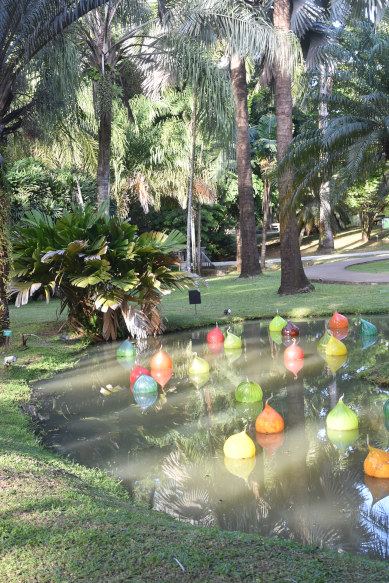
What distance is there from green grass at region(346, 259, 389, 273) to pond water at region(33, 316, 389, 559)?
44.2ft

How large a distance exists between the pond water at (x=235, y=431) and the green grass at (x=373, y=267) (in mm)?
13461

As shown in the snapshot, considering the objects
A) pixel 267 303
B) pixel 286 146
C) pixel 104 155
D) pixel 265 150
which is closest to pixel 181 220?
pixel 265 150

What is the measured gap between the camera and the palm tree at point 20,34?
10.4 m

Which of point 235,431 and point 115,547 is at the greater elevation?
point 115,547

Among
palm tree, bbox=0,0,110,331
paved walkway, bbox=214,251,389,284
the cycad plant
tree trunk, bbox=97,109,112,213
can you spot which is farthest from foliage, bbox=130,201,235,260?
palm tree, bbox=0,0,110,331

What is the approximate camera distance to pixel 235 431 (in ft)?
21.6

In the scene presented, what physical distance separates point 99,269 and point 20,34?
457 cm

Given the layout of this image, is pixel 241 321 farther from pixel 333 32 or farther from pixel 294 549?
pixel 333 32

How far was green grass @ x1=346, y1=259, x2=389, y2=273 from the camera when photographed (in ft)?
77.4

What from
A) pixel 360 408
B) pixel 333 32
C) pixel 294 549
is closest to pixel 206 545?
pixel 294 549

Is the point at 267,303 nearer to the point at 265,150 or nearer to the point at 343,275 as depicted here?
the point at 343,275

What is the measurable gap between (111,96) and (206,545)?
1256 cm

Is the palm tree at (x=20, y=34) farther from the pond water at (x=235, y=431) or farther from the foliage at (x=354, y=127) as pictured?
the foliage at (x=354, y=127)

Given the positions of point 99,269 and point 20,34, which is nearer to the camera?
point 20,34
